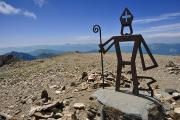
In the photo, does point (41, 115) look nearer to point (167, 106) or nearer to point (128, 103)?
point (128, 103)

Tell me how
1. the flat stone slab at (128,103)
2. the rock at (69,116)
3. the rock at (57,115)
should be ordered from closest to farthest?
the flat stone slab at (128,103) < the rock at (69,116) < the rock at (57,115)

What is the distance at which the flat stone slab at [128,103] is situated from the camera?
864 centimetres

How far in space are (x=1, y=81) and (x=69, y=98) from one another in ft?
38.2

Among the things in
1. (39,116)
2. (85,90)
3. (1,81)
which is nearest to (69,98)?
(85,90)

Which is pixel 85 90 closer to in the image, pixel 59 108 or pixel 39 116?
pixel 59 108

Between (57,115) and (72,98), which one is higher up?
(72,98)

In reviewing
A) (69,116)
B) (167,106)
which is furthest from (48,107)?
(167,106)

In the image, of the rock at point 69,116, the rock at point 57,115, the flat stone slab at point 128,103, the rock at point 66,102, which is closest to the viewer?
the flat stone slab at point 128,103

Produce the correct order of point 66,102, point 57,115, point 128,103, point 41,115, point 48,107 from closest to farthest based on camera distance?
point 128,103
point 57,115
point 41,115
point 48,107
point 66,102

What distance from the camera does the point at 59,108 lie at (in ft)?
39.7

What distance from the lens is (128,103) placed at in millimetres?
9203

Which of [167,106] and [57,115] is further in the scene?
[167,106]

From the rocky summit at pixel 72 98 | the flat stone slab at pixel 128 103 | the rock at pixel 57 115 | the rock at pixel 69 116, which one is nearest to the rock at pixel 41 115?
the rocky summit at pixel 72 98

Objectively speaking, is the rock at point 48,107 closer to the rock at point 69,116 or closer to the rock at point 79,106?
the rock at point 79,106
